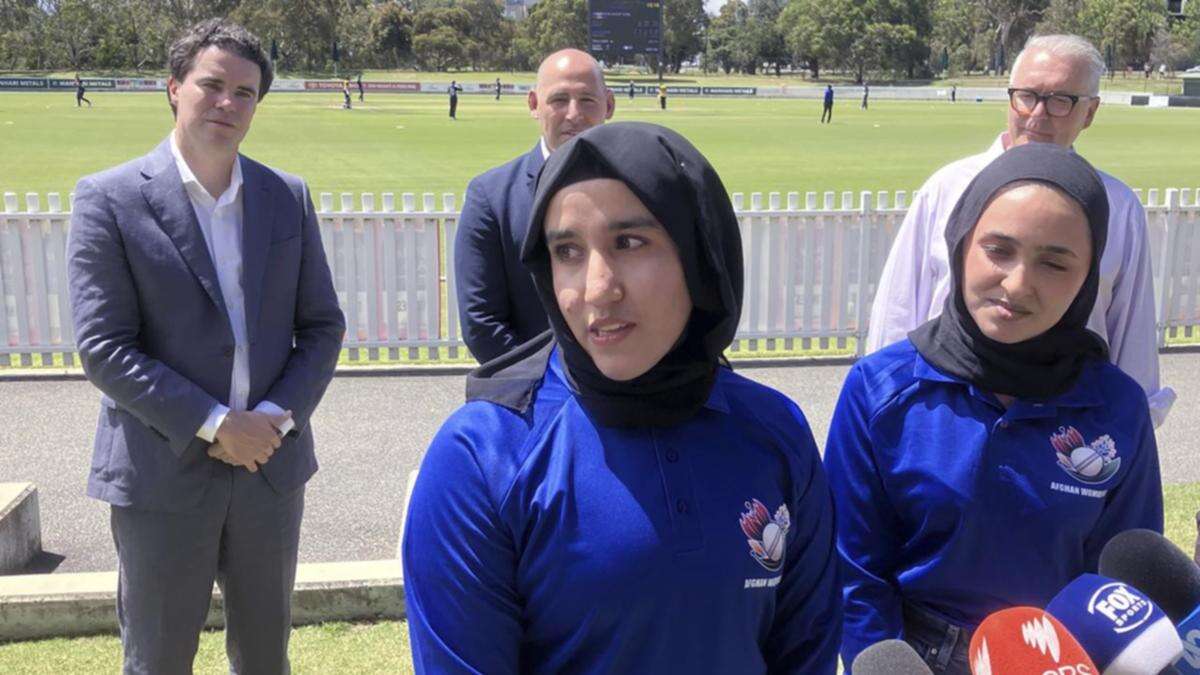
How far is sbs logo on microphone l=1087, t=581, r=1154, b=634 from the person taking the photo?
1.50 m

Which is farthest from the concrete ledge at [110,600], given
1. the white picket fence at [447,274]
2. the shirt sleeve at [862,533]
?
the white picket fence at [447,274]

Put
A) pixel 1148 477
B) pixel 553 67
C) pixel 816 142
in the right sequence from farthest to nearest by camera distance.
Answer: pixel 816 142, pixel 553 67, pixel 1148 477

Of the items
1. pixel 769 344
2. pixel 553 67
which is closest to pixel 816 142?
pixel 769 344

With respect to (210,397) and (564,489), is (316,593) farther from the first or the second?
(564,489)

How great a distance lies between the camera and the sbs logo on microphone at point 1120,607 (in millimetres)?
1505

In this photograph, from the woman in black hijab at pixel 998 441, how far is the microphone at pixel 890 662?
0.67 meters

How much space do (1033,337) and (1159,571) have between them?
0.58 m

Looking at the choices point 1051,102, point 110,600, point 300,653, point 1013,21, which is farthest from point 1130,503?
point 1013,21

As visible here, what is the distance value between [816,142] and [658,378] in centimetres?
3569

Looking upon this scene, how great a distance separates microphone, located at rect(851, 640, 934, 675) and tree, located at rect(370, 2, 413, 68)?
112m

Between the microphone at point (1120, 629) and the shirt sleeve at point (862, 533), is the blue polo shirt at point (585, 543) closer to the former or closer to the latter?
the microphone at point (1120, 629)

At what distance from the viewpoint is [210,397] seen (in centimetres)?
314

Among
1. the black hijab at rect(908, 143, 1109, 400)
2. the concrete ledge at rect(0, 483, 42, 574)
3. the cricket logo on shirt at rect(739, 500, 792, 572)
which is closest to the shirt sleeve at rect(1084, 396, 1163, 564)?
the black hijab at rect(908, 143, 1109, 400)

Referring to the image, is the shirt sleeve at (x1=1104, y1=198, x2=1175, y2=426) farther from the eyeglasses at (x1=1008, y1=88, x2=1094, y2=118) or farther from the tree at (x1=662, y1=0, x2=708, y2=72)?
the tree at (x1=662, y1=0, x2=708, y2=72)
